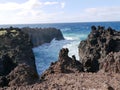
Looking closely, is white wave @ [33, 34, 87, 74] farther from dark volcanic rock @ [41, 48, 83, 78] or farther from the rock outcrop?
dark volcanic rock @ [41, 48, 83, 78]

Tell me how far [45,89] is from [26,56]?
1284 inches

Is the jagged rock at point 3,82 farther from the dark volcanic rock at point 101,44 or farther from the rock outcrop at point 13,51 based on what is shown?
the dark volcanic rock at point 101,44

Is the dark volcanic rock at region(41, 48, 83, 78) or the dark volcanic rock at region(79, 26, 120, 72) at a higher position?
the dark volcanic rock at region(41, 48, 83, 78)

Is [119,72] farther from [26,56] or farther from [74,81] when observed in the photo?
[26,56]

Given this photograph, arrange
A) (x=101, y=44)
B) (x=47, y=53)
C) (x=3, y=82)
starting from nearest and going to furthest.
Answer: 1. (x=3, y=82)
2. (x=101, y=44)
3. (x=47, y=53)

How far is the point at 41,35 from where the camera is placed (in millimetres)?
89812

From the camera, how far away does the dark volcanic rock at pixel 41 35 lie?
274ft

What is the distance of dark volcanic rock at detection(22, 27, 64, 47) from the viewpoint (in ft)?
274

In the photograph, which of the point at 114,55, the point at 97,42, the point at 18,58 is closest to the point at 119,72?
the point at 114,55

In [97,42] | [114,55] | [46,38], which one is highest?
[114,55]

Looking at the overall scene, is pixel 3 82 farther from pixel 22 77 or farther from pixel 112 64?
pixel 112 64

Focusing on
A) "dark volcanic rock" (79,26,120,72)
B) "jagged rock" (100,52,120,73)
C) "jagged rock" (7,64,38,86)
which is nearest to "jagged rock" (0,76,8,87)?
"jagged rock" (7,64,38,86)

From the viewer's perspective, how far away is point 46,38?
92188 mm

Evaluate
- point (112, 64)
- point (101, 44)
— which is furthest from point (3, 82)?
point (101, 44)
